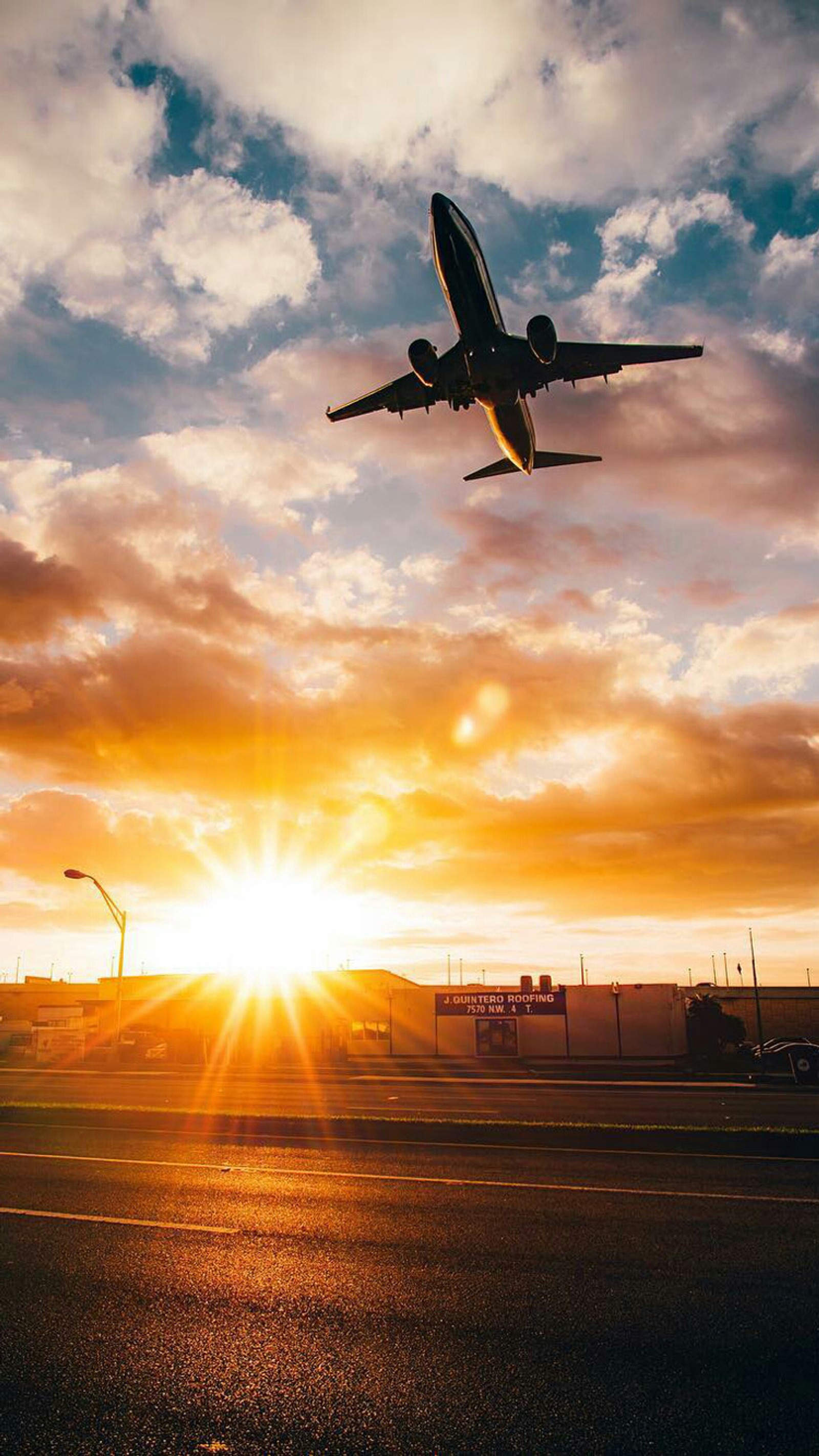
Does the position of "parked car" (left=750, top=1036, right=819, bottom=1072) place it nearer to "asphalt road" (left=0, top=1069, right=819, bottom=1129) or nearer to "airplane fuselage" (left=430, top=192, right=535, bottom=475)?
"asphalt road" (left=0, top=1069, right=819, bottom=1129)

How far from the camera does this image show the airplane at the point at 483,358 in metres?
27.1

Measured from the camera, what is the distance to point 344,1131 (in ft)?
50.2

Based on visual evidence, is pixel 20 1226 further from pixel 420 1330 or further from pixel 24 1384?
pixel 420 1330

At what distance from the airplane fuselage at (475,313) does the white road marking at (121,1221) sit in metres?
25.9

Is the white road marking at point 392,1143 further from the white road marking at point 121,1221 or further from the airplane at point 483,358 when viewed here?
the airplane at point 483,358

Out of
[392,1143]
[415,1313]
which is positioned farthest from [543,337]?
[415,1313]

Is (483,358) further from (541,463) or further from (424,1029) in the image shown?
(424,1029)

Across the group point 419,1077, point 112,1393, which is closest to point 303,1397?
point 112,1393

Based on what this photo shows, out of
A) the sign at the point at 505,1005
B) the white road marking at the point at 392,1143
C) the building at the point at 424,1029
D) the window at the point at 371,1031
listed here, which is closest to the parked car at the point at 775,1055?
the building at the point at 424,1029

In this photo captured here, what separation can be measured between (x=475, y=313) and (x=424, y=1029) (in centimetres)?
4021

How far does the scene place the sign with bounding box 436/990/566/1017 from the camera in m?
50.9

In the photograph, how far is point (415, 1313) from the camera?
658 centimetres

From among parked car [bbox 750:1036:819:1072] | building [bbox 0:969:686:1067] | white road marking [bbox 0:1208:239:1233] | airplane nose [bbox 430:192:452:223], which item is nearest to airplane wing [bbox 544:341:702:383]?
airplane nose [bbox 430:192:452:223]

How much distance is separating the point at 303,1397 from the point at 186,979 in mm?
100526
